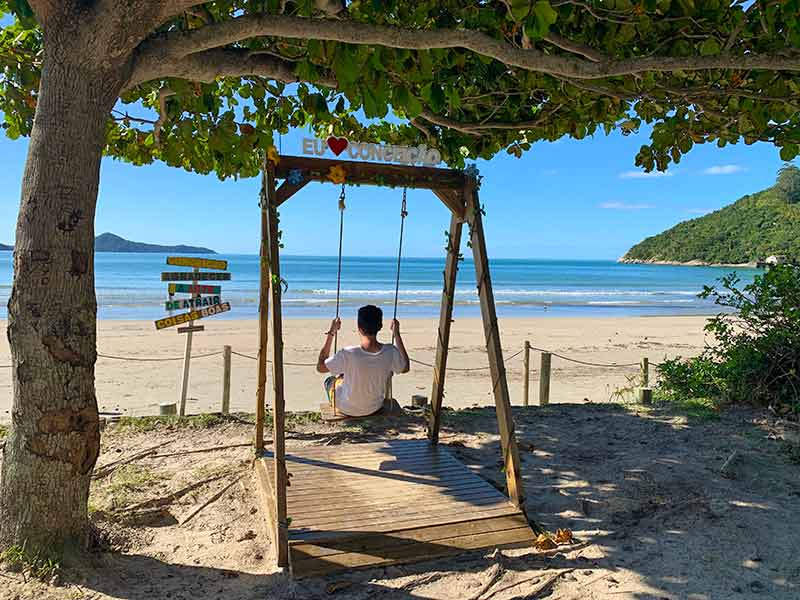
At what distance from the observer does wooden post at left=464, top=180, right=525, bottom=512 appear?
13.5 feet

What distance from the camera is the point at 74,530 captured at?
3105mm

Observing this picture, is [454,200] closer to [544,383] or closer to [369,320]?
[369,320]

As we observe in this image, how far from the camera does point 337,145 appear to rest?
4379 mm

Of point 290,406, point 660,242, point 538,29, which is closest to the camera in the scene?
point 538,29

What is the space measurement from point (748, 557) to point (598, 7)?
3.52 meters

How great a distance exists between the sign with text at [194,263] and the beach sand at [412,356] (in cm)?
252

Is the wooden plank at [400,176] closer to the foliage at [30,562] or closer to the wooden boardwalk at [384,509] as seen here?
the wooden boardwalk at [384,509]

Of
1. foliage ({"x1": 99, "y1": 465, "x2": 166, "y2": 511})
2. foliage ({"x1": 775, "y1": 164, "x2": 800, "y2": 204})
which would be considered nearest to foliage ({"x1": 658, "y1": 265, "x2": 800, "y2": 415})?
foliage ({"x1": 99, "y1": 465, "x2": 166, "y2": 511})

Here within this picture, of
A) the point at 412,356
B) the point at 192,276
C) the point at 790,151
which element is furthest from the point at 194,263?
the point at 412,356

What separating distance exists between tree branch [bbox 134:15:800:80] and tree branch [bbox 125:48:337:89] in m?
0.06

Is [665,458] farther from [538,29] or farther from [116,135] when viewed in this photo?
[116,135]

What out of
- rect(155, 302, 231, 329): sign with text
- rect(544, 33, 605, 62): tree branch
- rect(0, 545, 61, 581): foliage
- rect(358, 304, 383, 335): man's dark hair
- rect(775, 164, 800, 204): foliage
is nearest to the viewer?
rect(0, 545, 61, 581): foliage

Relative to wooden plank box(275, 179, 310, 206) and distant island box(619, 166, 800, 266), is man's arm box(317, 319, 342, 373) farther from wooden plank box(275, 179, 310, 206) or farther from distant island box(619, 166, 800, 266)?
distant island box(619, 166, 800, 266)

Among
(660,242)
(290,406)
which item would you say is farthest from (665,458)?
(660,242)
